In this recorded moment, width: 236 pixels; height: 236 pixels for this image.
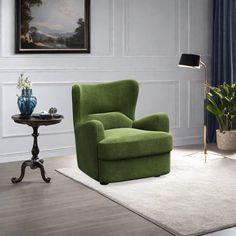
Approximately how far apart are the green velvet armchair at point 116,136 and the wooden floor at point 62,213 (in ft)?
1.01

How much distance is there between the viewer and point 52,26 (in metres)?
5.80

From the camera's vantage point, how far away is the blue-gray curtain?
6688mm

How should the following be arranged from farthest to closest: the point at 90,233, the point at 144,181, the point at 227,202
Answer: the point at 144,181 → the point at 227,202 → the point at 90,233

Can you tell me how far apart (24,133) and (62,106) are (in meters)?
0.57

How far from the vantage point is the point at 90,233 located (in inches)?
133

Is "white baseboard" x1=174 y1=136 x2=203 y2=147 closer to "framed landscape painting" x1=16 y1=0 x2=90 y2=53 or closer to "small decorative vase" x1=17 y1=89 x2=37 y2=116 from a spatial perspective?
"framed landscape painting" x1=16 y1=0 x2=90 y2=53

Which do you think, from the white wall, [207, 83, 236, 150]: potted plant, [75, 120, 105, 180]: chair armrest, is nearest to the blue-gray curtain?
the white wall

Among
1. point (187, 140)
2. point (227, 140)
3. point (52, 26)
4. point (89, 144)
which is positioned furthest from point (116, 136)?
point (187, 140)

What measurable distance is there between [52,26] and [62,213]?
272cm

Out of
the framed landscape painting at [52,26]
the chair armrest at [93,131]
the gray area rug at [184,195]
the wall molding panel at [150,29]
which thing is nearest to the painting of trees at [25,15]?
the framed landscape painting at [52,26]

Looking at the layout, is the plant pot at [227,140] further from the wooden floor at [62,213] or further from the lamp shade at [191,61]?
the wooden floor at [62,213]

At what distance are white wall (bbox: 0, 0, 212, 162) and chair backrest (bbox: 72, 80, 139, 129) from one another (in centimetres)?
93

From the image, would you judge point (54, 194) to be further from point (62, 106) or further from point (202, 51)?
point (202, 51)

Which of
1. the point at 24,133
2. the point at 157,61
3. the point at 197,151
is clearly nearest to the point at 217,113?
the point at 197,151
